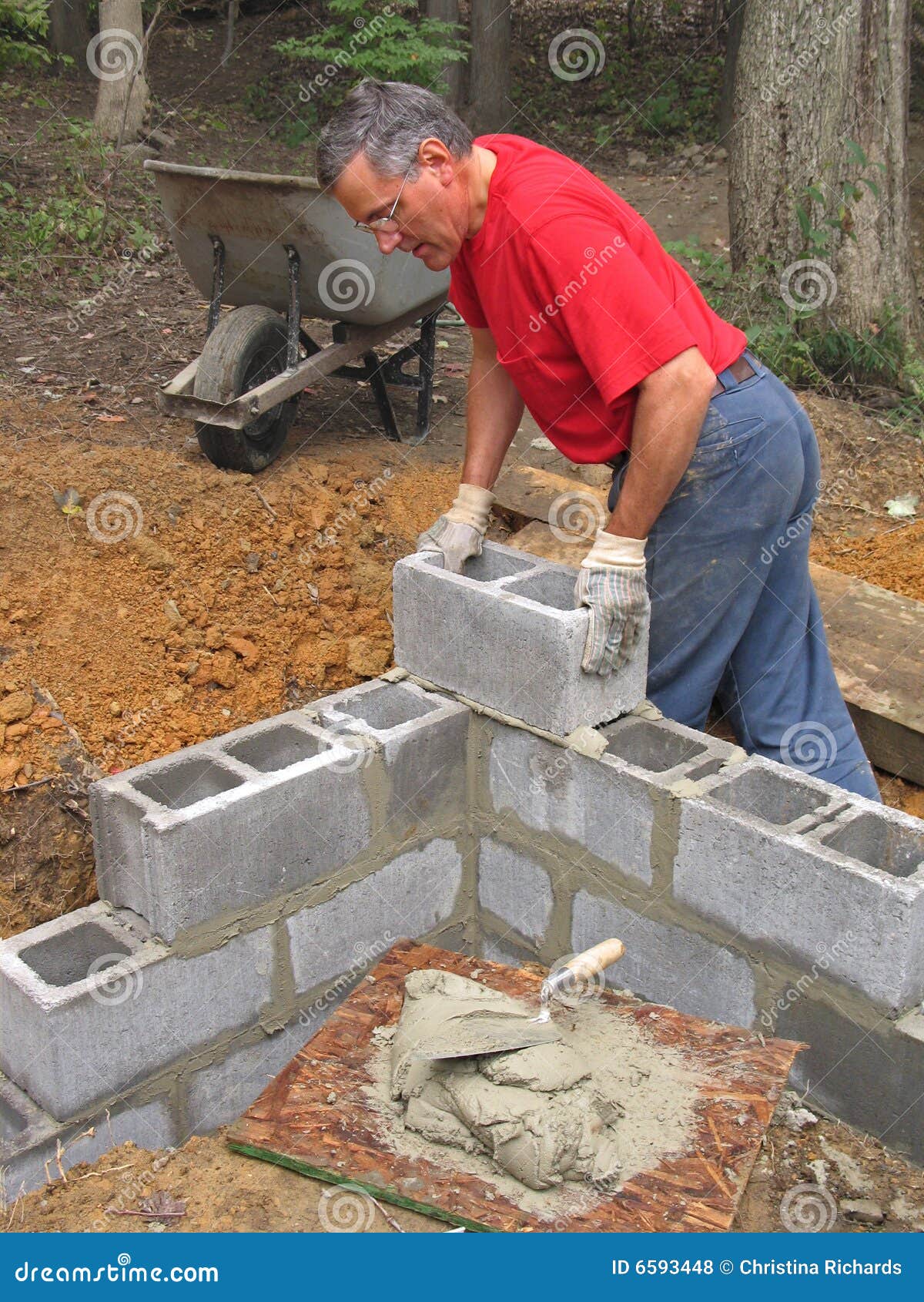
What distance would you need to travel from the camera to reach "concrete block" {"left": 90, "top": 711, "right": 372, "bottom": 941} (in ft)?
9.48

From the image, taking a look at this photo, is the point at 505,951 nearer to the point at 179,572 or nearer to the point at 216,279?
the point at 179,572

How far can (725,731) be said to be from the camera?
157 inches

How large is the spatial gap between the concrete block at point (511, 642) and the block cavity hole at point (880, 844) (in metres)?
0.73

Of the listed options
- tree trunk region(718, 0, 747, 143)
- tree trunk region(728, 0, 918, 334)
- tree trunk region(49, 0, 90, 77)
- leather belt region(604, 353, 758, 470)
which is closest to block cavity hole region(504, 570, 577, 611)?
leather belt region(604, 353, 758, 470)

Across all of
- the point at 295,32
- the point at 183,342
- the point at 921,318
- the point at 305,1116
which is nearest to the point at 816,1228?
the point at 305,1116

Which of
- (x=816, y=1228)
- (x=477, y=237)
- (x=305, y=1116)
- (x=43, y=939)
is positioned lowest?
(x=816, y=1228)

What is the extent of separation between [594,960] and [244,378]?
124 inches

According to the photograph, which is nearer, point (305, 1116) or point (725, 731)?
point (305, 1116)

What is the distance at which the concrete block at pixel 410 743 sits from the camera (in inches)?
131

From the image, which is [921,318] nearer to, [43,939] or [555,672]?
[555,672]

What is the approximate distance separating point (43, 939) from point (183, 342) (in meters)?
4.21

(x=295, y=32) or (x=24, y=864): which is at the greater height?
→ (x=295, y=32)

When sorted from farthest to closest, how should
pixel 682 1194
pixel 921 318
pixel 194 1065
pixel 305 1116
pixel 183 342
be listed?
pixel 921 318
pixel 183 342
pixel 194 1065
pixel 305 1116
pixel 682 1194

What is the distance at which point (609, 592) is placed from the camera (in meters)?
3.13
